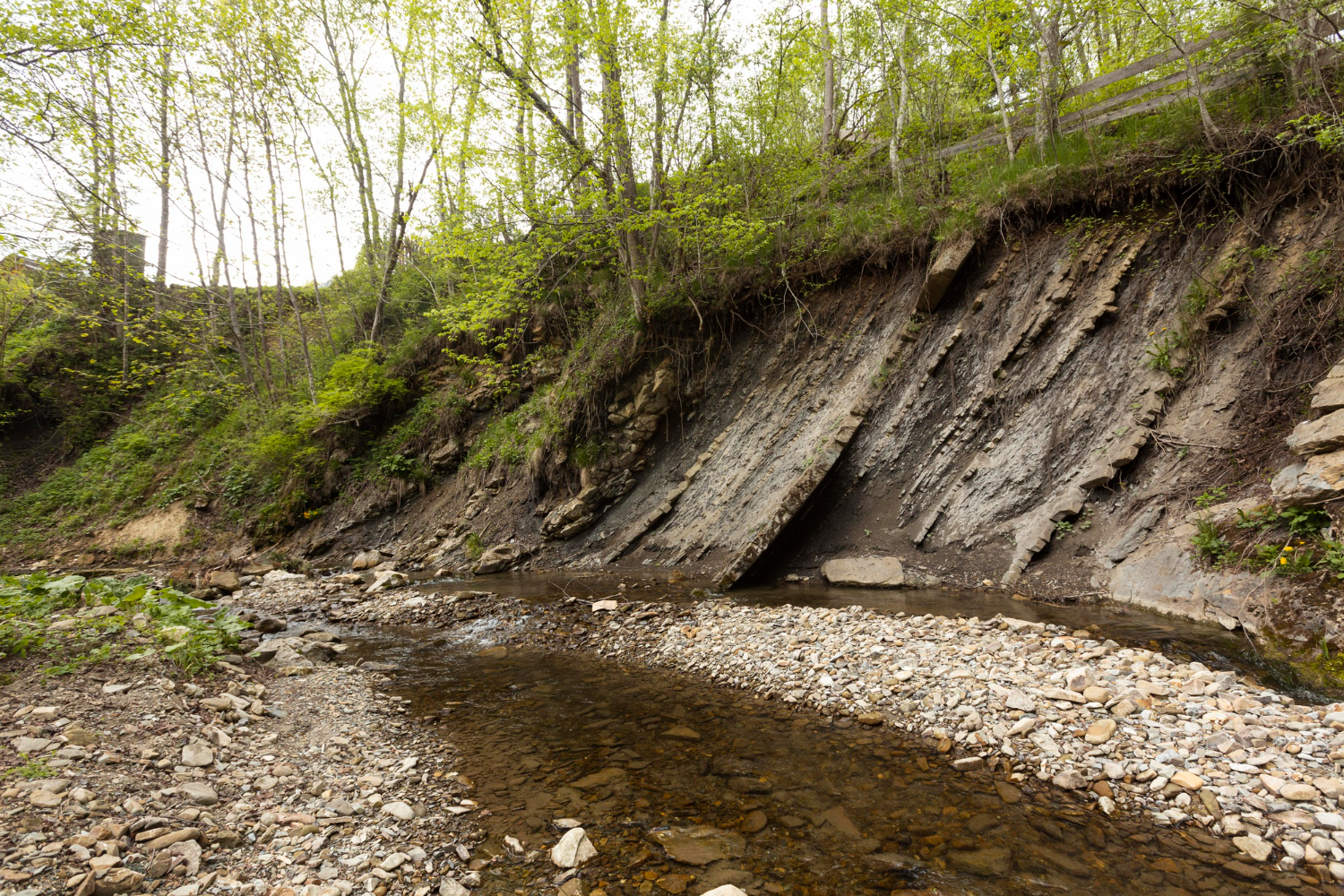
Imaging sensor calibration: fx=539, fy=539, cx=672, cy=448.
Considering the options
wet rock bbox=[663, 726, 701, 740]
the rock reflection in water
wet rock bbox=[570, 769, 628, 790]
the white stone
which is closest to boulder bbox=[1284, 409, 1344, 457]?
the rock reflection in water

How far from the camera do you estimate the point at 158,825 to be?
3.10m

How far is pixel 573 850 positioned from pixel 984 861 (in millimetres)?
2423

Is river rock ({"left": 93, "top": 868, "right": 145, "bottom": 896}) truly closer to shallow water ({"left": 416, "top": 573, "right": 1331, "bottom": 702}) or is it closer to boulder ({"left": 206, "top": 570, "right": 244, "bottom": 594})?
shallow water ({"left": 416, "top": 573, "right": 1331, "bottom": 702})

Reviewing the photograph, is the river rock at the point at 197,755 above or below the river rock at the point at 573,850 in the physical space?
above

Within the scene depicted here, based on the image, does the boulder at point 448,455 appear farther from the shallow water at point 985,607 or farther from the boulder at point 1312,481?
the boulder at point 1312,481

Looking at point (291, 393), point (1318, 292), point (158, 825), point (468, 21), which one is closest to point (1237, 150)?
point (1318, 292)

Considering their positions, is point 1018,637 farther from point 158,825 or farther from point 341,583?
point 341,583

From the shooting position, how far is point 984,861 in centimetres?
312

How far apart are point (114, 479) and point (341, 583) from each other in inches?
599

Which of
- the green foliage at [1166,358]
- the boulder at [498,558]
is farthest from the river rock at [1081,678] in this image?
the boulder at [498,558]

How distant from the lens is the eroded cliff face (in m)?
7.11

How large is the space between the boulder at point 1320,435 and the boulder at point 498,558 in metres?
14.0

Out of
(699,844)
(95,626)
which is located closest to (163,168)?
(95,626)

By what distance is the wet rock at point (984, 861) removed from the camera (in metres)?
3.03
